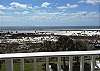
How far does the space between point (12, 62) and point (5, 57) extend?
0.18 metres

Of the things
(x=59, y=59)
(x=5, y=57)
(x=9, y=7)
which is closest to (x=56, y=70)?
(x=59, y=59)

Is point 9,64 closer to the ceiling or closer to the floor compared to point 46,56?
closer to the floor

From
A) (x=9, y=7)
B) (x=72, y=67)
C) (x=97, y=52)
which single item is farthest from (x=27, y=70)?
(x=9, y=7)

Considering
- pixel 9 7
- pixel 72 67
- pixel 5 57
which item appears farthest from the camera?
pixel 9 7

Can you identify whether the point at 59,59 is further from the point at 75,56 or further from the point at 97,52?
the point at 97,52

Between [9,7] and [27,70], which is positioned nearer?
[27,70]

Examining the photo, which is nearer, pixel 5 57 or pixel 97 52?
pixel 5 57

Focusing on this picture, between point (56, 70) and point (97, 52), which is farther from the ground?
point (97, 52)

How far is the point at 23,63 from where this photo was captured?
17.6 feet

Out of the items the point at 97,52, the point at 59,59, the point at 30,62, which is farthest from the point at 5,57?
the point at 97,52

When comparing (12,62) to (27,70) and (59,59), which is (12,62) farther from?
(59,59)

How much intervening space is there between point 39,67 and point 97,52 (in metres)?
1.22

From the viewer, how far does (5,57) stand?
5195mm

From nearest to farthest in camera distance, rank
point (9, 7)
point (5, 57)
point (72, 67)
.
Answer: point (5, 57), point (72, 67), point (9, 7)
